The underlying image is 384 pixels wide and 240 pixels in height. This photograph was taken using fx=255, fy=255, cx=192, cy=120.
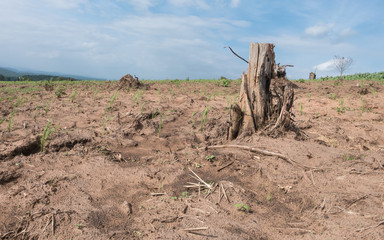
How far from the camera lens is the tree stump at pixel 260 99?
3.80 meters

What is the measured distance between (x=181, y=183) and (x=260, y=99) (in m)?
1.89

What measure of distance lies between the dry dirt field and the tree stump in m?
0.25

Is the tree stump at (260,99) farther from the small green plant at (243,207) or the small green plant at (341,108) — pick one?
the small green plant at (341,108)

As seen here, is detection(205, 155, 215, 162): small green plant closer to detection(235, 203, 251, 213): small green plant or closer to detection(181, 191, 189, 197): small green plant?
detection(181, 191, 189, 197): small green plant

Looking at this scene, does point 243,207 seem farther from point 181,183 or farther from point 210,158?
point 210,158

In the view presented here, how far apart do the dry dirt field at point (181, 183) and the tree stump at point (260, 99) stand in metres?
0.25

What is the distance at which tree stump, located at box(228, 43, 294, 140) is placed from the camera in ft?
12.5

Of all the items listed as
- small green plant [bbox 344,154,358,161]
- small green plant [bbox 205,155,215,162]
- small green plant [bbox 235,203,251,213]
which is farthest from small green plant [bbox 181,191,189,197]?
small green plant [bbox 344,154,358,161]

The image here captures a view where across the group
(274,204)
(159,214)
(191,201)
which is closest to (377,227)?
(274,204)

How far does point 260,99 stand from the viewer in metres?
3.91

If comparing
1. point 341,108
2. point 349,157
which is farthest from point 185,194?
point 341,108

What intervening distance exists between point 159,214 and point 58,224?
861mm

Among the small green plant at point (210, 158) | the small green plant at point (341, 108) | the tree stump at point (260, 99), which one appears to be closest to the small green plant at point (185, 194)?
the small green plant at point (210, 158)

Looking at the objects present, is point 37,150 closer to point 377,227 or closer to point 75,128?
point 75,128
